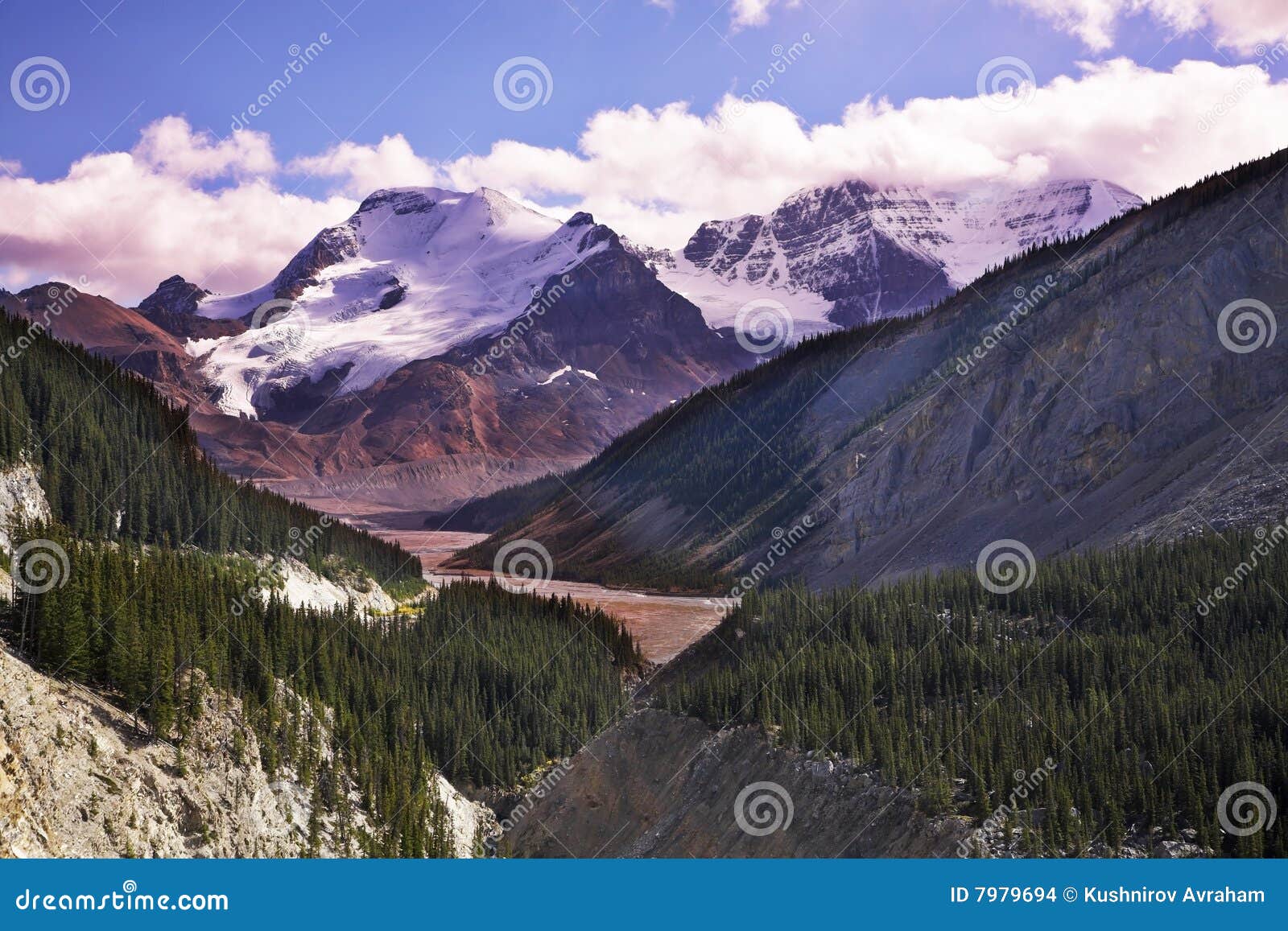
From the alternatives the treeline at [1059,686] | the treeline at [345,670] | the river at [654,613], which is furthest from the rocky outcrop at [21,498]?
the river at [654,613]

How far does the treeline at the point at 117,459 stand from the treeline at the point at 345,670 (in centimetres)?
422

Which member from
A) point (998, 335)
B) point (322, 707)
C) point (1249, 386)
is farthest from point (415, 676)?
point (998, 335)

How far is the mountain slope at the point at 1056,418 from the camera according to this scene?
269 ft

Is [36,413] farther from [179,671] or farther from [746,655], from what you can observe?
[746,655]

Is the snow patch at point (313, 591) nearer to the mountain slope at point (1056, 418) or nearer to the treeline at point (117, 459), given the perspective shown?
the treeline at point (117, 459)

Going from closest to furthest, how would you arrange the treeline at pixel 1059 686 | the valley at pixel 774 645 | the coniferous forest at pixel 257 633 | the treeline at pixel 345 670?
the treeline at pixel 1059 686 < the valley at pixel 774 645 < the treeline at pixel 345 670 < the coniferous forest at pixel 257 633

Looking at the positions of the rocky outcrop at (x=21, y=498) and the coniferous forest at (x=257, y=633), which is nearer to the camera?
the coniferous forest at (x=257, y=633)

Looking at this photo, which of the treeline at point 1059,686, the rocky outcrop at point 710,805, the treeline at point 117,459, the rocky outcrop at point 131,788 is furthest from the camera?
the treeline at point 117,459

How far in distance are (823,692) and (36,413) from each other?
53.9 metres

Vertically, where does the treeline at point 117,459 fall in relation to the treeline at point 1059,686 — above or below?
above

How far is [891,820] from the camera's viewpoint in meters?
40.1

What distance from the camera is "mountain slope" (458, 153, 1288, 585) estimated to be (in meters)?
82.0

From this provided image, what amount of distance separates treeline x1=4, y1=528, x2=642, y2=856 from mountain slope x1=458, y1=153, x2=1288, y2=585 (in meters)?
31.9

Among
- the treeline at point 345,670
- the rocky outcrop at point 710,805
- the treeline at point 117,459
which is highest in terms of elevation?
the treeline at point 117,459
